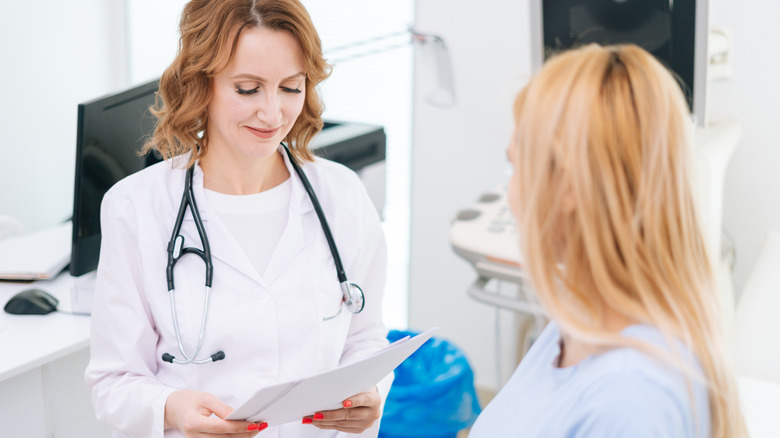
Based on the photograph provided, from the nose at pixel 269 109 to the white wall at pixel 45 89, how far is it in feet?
6.43

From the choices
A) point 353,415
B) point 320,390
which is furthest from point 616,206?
point 353,415

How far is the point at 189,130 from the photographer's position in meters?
1.26

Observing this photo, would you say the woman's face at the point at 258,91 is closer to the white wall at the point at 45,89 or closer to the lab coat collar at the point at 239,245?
the lab coat collar at the point at 239,245

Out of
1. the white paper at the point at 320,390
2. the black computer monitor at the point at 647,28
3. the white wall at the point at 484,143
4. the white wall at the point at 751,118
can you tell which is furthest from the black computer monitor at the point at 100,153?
the white wall at the point at 751,118

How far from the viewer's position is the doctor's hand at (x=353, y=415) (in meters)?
1.18

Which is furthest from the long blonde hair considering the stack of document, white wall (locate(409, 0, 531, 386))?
white wall (locate(409, 0, 531, 386))

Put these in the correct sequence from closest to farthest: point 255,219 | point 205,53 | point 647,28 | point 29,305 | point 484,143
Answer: point 205,53
point 255,219
point 29,305
point 647,28
point 484,143

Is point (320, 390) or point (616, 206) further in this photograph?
point (320, 390)

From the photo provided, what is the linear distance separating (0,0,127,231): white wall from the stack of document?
896 mm

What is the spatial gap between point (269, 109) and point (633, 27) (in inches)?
41.2

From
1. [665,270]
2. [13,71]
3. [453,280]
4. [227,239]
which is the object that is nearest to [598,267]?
[665,270]

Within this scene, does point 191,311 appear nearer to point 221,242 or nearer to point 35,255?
point 221,242

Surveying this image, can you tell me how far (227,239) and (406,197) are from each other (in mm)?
1672

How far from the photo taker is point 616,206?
715mm
